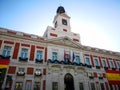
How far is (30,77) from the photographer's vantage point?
57.7ft

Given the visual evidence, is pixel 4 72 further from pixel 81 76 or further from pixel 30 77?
pixel 81 76

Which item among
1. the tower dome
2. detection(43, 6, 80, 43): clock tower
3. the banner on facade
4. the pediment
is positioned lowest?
the banner on facade

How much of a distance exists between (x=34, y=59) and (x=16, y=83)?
16.0ft

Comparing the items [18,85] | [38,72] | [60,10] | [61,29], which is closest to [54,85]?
[38,72]

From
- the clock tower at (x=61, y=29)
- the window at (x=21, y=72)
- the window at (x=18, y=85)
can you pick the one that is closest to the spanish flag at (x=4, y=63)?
the window at (x=21, y=72)

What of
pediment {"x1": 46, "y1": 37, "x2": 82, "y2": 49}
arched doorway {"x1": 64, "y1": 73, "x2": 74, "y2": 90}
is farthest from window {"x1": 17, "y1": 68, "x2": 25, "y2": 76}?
arched doorway {"x1": 64, "y1": 73, "x2": 74, "y2": 90}

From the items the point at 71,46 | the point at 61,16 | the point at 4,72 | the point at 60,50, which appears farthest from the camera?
the point at 61,16

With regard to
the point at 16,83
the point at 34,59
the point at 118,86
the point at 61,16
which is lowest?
the point at 118,86

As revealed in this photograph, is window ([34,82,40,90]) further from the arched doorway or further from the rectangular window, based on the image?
the arched doorway

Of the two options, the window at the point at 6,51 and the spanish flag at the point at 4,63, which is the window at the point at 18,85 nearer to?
the spanish flag at the point at 4,63

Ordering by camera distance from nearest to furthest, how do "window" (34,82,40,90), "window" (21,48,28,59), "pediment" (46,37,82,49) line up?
"window" (34,82,40,90) → "window" (21,48,28,59) → "pediment" (46,37,82,49)

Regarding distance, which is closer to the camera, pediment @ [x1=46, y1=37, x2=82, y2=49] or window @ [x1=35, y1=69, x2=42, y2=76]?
window @ [x1=35, y1=69, x2=42, y2=76]

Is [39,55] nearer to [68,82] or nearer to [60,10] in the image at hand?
[68,82]

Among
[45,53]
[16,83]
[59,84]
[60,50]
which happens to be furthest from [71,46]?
[16,83]
